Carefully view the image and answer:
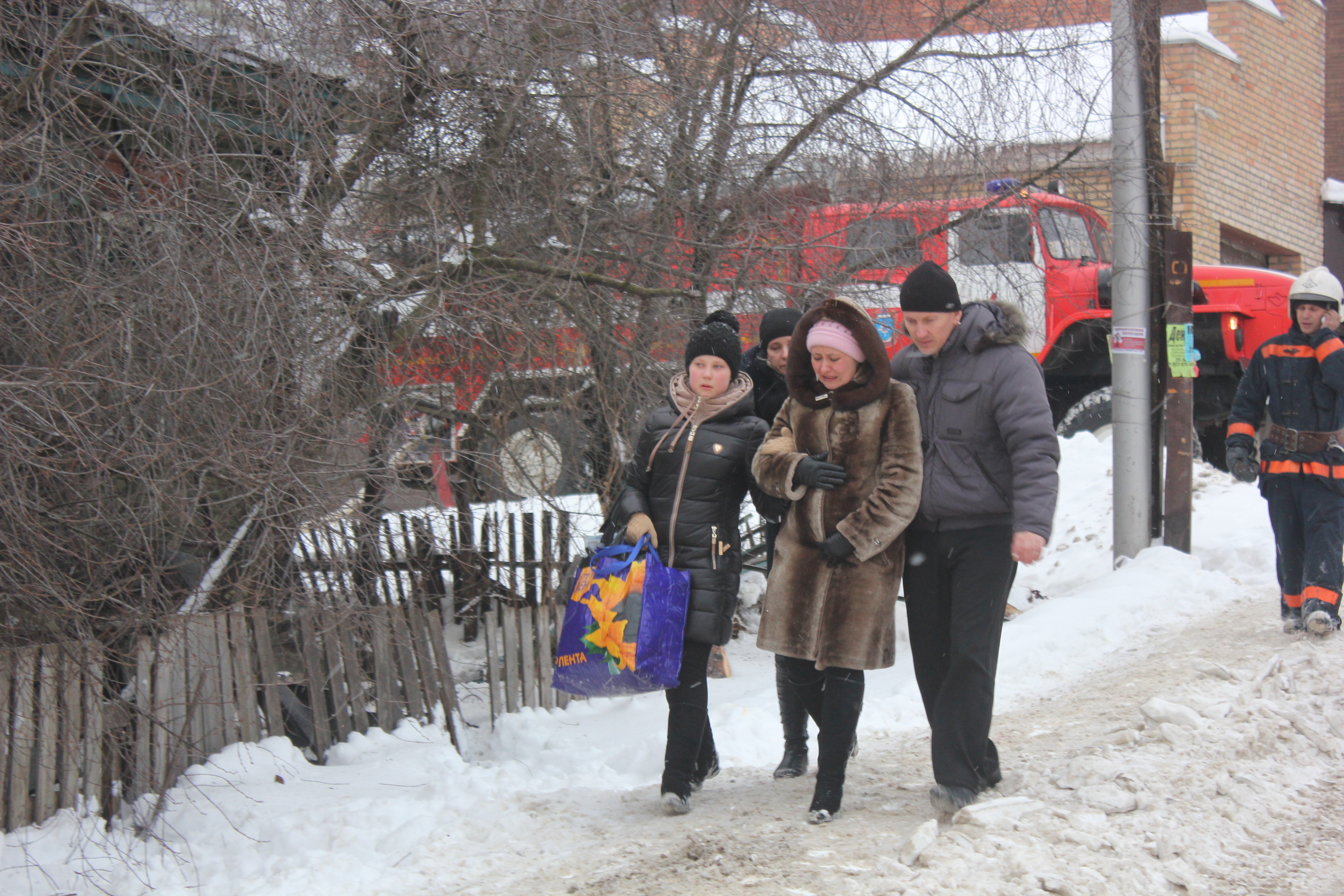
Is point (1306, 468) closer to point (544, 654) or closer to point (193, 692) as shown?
point (544, 654)

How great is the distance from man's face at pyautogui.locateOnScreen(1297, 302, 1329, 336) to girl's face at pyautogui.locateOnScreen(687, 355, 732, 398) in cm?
353

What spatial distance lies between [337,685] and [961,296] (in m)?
4.36

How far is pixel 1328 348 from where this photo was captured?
556 cm

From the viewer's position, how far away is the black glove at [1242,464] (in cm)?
568

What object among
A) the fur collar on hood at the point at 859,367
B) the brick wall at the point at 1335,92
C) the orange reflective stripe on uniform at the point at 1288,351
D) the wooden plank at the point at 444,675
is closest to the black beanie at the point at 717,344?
the fur collar on hood at the point at 859,367

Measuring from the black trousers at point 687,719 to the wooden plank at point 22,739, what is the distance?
6.84 feet

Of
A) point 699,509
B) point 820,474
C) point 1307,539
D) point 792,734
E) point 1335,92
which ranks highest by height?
point 1335,92

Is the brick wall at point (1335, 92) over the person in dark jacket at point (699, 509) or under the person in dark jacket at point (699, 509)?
over

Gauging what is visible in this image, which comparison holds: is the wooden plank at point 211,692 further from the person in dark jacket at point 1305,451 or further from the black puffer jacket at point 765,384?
the person in dark jacket at point 1305,451

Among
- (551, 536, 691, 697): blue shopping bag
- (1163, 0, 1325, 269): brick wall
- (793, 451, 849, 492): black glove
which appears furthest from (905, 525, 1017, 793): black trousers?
(1163, 0, 1325, 269): brick wall

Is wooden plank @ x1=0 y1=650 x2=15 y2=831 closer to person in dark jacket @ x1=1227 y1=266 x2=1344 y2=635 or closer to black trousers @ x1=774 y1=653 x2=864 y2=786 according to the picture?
black trousers @ x1=774 y1=653 x2=864 y2=786

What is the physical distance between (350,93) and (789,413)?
7.63 feet

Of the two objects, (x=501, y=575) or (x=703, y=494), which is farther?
(x=501, y=575)

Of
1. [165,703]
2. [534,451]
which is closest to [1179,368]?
[534,451]
